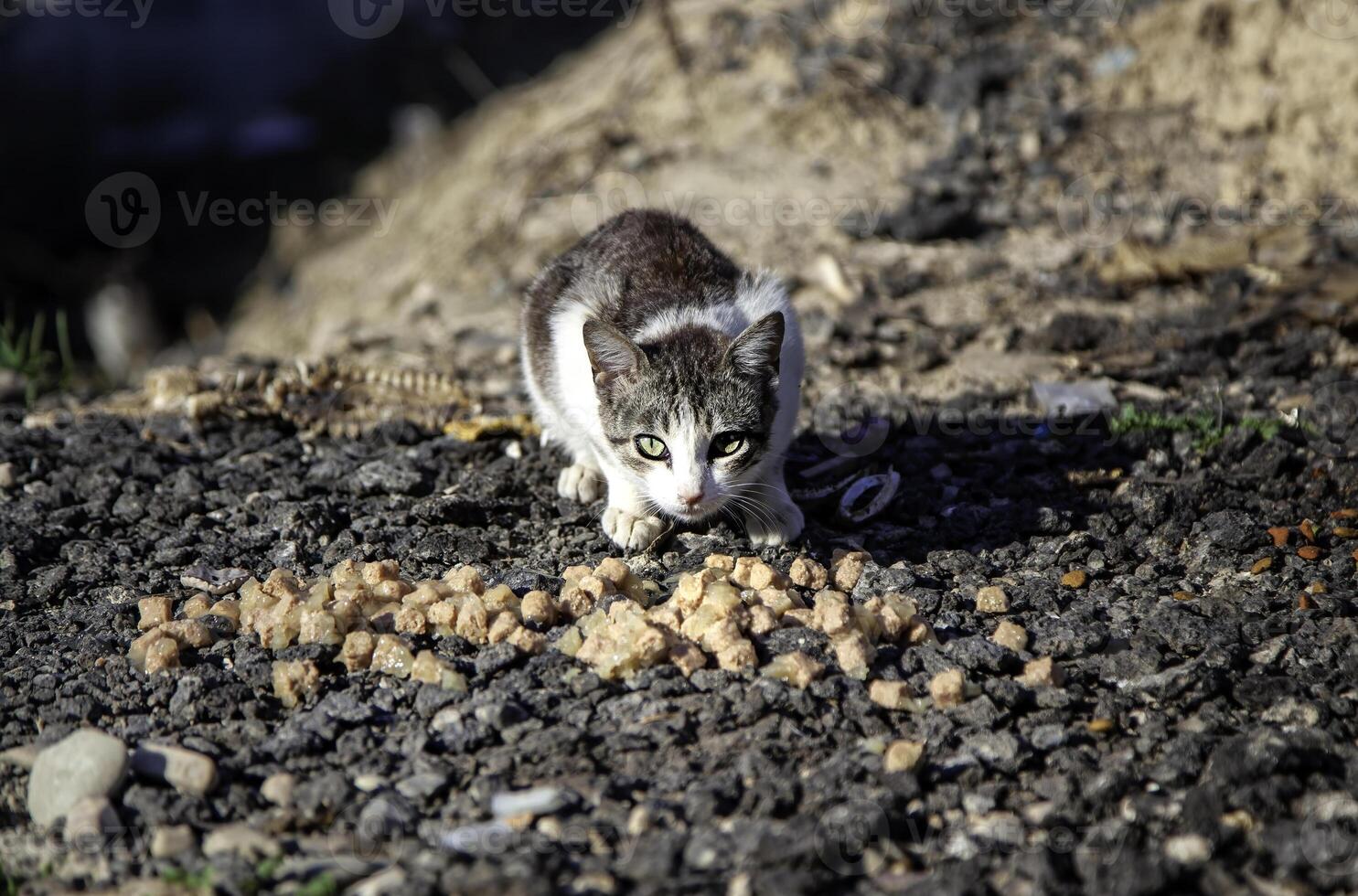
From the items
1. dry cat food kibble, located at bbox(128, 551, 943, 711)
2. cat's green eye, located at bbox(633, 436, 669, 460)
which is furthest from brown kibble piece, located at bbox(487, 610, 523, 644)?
cat's green eye, located at bbox(633, 436, 669, 460)

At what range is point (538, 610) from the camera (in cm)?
321

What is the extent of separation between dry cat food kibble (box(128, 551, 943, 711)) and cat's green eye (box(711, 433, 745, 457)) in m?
0.32

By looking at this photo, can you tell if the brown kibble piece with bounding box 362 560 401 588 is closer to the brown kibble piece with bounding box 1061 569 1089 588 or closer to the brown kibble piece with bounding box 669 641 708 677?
the brown kibble piece with bounding box 669 641 708 677

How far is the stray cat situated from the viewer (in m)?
3.45

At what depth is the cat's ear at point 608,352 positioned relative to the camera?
343cm

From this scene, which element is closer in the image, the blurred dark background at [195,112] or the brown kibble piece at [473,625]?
the brown kibble piece at [473,625]

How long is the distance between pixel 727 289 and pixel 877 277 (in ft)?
6.88

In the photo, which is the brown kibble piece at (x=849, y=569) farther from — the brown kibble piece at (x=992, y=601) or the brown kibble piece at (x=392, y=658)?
the brown kibble piece at (x=392, y=658)

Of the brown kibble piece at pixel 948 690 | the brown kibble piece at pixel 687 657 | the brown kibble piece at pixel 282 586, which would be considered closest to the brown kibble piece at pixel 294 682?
the brown kibble piece at pixel 282 586

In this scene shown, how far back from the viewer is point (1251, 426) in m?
4.28

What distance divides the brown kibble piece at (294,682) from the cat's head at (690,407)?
110 centimetres

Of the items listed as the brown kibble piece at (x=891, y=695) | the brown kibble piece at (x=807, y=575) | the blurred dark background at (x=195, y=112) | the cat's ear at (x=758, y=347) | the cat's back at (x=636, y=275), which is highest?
the blurred dark background at (x=195, y=112)

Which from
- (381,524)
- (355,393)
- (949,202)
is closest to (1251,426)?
(949,202)

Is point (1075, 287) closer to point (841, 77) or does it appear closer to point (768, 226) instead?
point (768, 226)
